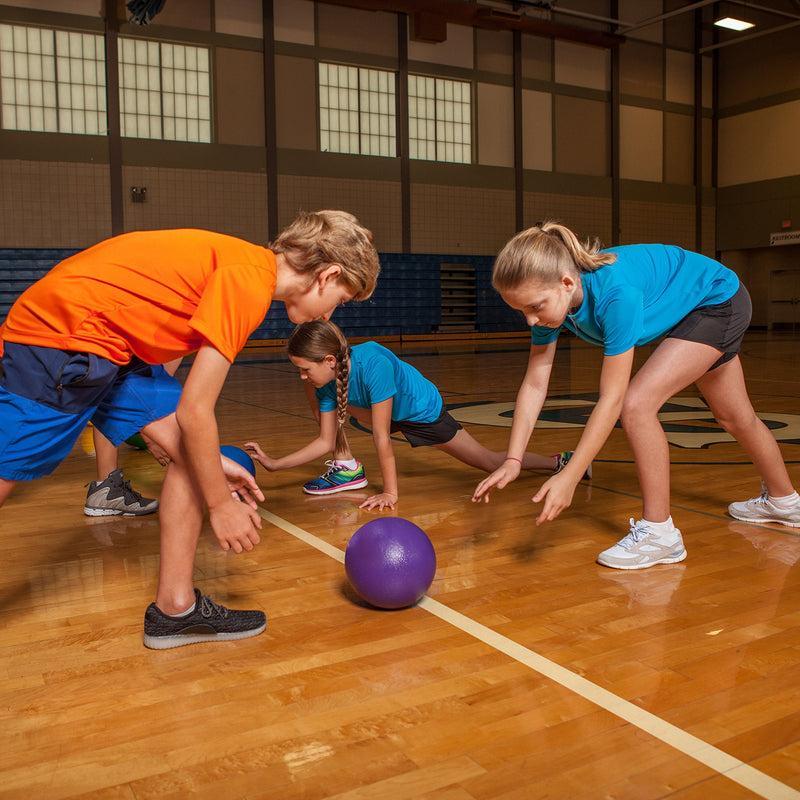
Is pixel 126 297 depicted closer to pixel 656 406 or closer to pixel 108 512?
pixel 656 406

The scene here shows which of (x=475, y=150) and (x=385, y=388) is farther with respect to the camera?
(x=475, y=150)

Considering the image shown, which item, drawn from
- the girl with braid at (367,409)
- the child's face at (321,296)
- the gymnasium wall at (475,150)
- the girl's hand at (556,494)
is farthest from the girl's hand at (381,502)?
the gymnasium wall at (475,150)

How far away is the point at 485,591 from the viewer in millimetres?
2467

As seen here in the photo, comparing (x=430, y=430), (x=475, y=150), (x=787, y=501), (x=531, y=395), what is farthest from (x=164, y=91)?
(x=787, y=501)

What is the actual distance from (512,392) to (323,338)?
470cm

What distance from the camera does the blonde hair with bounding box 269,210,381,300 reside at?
190 cm

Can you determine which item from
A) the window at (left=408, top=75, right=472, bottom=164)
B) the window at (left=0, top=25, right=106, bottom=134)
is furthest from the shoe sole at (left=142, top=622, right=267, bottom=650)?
the window at (left=408, top=75, right=472, bottom=164)

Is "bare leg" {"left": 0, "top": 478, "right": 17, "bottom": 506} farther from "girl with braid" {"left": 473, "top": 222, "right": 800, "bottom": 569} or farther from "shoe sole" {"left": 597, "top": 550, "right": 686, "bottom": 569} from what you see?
"shoe sole" {"left": 597, "top": 550, "right": 686, "bottom": 569}

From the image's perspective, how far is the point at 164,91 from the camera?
1482 centimetres

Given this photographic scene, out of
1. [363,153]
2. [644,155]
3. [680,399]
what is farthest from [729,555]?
[644,155]

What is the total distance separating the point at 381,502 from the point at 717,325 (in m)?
1.49

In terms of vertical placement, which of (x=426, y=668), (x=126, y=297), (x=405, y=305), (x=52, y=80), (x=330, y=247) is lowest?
(x=426, y=668)

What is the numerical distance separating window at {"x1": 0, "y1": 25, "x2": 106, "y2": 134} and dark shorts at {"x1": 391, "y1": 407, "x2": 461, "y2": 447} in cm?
1277

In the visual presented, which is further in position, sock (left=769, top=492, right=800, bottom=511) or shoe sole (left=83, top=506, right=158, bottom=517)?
shoe sole (left=83, top=506, right=158, bottom=517)
